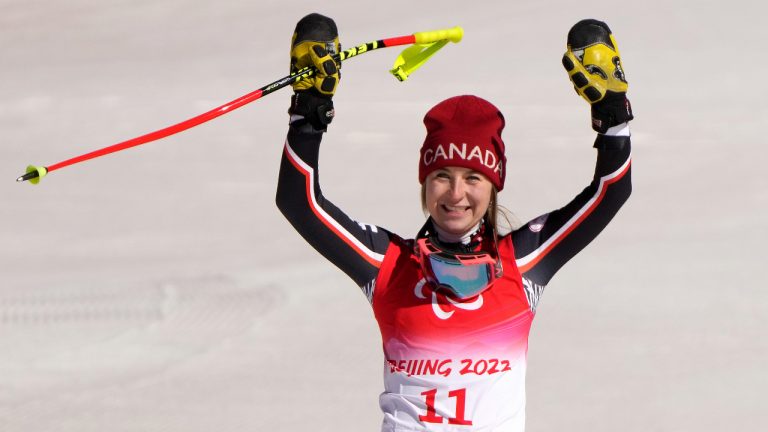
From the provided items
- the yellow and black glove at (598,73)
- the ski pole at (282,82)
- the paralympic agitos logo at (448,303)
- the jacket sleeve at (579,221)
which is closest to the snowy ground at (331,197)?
the ski pole at (282,82)

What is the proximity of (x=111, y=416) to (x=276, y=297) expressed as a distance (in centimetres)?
153

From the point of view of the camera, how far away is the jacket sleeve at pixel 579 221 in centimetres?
383

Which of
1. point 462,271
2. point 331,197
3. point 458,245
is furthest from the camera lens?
point 331,197

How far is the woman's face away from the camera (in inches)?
148

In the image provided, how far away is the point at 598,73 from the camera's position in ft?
12.3

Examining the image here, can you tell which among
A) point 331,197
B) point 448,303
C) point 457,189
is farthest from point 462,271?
point 331,197

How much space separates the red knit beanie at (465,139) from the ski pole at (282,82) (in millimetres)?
321

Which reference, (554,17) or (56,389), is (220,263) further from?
(554,17)

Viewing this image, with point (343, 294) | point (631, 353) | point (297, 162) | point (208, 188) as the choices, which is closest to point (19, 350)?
point (343, 294)

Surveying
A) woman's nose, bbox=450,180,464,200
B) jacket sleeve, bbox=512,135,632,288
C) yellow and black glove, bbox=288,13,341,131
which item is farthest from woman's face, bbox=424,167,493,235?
yellow and black glove, bbox=288,13,341,131

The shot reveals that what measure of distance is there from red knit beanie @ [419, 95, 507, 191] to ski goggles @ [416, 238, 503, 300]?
227mm

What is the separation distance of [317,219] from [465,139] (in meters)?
0.45

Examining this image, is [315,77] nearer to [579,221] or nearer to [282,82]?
[282,82]

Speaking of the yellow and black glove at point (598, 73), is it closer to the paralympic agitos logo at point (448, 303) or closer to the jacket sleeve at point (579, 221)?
the jacket sleeve at point (579, 221)
